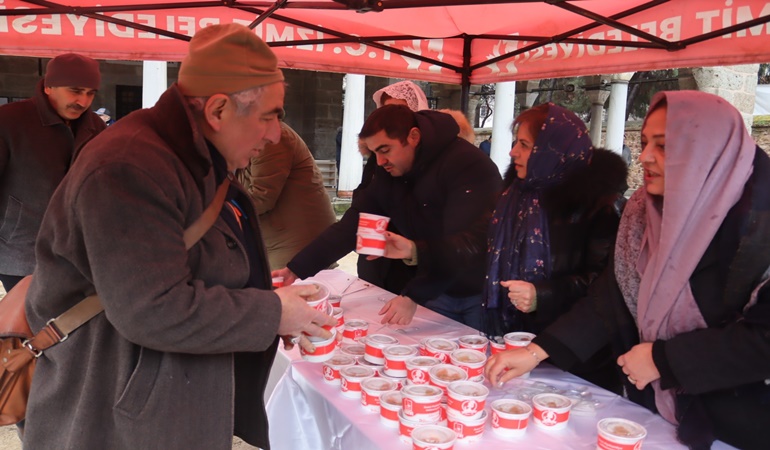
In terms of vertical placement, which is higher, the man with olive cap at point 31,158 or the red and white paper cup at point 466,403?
the man with olive cap at point 31,158

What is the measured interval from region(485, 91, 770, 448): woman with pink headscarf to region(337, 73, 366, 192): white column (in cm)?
1019

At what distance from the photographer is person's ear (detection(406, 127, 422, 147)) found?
2723 mm

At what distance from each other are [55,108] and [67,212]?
246cm

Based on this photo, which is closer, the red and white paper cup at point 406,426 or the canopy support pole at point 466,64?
the red and white paper cup at point 406,426

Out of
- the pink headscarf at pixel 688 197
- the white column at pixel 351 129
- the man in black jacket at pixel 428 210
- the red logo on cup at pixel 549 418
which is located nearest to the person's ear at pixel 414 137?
the man in black jacket at pixel 428 210

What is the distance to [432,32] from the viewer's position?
4078 mm

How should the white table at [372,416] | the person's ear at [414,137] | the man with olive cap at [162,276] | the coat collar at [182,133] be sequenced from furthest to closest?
the person's ear at [414,137], the white table at [372,416], the coat collar at [182,133], the man with olive cap at [162,276]

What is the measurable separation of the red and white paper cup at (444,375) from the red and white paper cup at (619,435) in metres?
0.40

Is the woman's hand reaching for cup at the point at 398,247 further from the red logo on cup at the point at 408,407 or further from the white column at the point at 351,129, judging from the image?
the white column at the point at 351,129

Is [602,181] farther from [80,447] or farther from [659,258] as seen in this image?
[80,447]

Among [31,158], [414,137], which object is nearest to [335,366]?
[414,137]

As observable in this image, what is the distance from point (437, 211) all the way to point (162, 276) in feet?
5.61

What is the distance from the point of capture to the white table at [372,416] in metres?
1.54

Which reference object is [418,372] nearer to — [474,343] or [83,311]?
[474,343]
